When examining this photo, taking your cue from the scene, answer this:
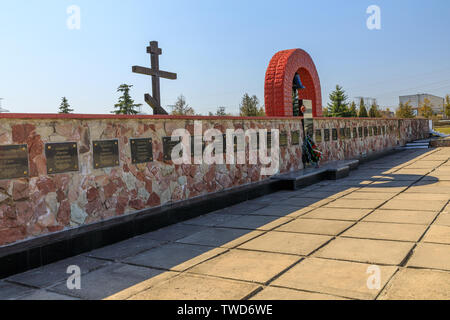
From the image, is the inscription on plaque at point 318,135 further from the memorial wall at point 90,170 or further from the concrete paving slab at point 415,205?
the concrete paving slab at point 415,205

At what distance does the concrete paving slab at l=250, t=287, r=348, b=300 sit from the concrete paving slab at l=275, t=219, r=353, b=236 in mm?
1996

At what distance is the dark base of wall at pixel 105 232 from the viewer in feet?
14.5

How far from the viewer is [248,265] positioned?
414cm

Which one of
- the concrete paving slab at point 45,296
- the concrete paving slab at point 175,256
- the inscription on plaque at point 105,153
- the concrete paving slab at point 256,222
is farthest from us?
the concrete paving slab at point 256,222

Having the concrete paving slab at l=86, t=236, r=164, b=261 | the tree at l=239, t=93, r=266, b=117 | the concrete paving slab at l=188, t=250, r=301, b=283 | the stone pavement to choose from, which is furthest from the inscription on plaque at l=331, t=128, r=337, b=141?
the tree at l=239, t=93, r=266, b=117

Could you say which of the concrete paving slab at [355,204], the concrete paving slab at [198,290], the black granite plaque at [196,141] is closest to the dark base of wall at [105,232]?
the black granite plaque at [196,141]

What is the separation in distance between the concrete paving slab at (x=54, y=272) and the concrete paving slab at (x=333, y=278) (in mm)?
2170

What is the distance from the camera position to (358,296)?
10.4ft

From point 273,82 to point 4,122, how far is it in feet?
28.6

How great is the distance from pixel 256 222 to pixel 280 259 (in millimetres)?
1923

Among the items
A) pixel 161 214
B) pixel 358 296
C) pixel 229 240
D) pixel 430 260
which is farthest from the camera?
pixel 161 214

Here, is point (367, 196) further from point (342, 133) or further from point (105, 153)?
point (342, 133)
